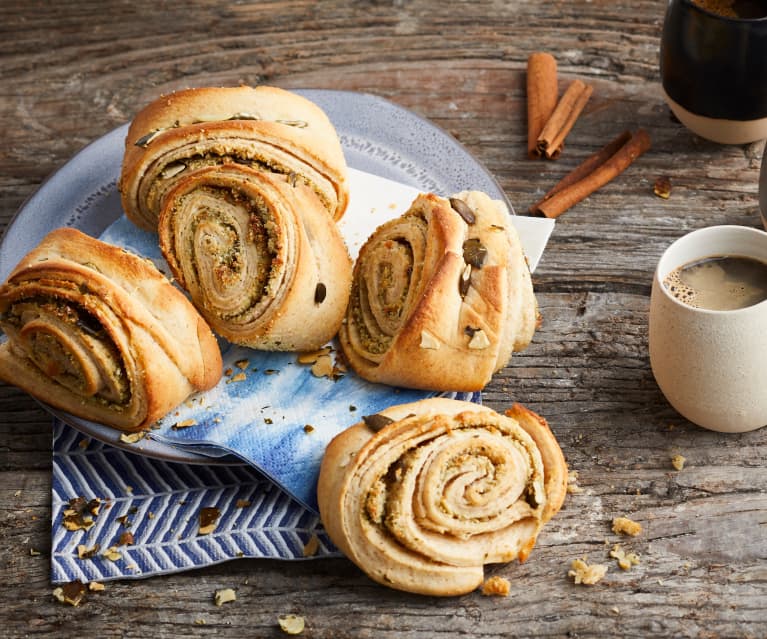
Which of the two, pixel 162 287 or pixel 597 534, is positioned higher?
pixel 162 287

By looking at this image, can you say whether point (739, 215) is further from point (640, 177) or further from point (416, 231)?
point (416, 231)

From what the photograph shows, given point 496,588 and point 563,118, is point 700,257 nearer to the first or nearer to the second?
point 496,588

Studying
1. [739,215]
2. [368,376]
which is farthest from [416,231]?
[739,215]

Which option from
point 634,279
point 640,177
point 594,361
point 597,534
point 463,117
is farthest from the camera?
point 463,117

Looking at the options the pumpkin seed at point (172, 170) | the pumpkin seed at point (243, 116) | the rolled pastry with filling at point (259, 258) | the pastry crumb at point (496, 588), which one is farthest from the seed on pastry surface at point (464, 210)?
the pastry crumb at point (496, 588)

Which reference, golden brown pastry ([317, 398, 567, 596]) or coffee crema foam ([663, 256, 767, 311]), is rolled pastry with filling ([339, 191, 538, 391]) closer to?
golden brown pastry ([317, 398, 567, 596])

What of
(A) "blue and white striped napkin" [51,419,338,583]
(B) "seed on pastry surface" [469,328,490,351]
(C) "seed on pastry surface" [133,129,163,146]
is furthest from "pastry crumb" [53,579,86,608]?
(C) "seed on pastry surface" [133,129,163,146]
